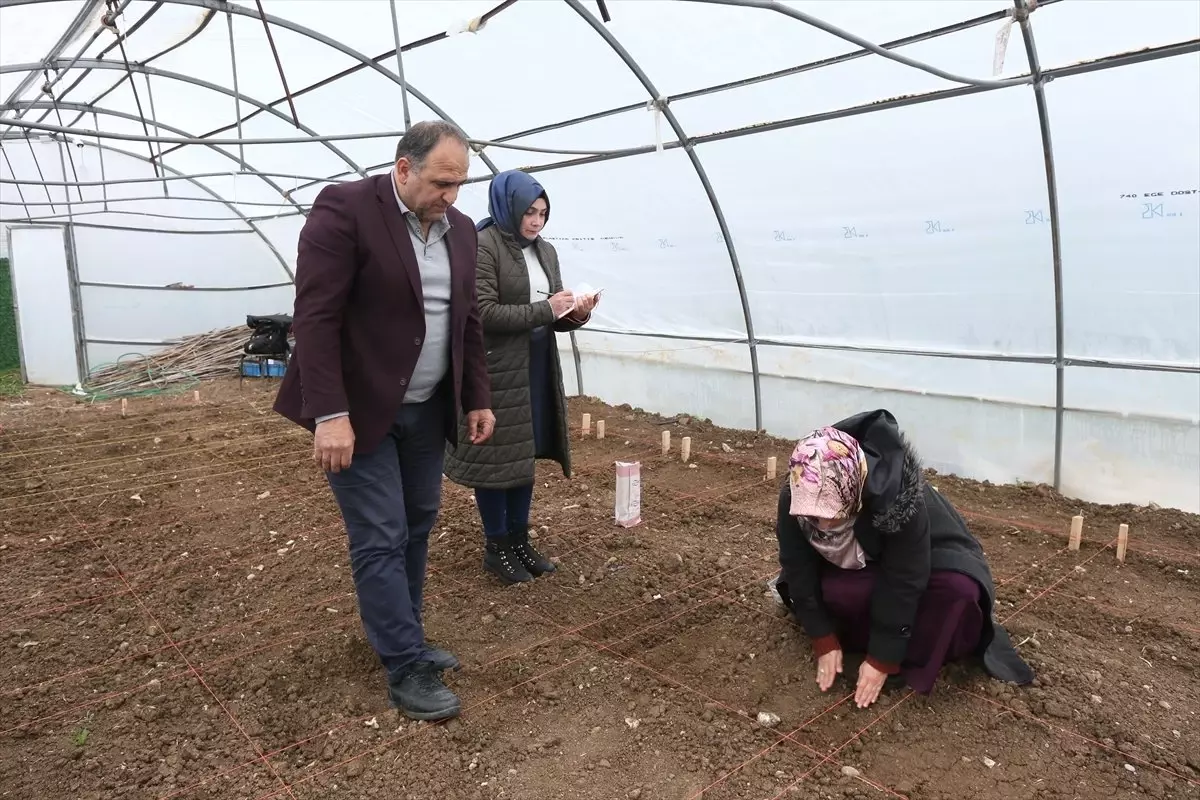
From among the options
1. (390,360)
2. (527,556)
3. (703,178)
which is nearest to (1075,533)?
(527,556)

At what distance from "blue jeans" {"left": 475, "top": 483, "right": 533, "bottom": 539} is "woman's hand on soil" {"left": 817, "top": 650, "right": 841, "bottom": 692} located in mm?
1127

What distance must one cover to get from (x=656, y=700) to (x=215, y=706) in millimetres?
1185

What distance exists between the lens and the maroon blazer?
5.71 ft

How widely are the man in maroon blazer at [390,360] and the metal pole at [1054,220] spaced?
2.29 meters

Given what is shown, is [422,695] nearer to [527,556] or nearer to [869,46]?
[527,556]

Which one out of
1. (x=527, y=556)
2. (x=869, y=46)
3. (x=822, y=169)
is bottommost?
(x=527, y=556)

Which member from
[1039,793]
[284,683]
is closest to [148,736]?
[284,683]

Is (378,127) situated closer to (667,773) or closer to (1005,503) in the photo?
(1005,503)

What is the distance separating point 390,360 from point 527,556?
1312 millimetres

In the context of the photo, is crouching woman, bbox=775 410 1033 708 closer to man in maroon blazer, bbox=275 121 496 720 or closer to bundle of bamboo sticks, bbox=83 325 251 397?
man in maroon blazer, bbox=275 121 496 720

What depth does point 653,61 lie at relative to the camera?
4.27 m

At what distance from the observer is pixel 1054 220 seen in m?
3.57

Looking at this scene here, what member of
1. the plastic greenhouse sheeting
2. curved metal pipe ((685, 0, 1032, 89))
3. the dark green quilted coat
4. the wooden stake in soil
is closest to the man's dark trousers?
the dark green quilted coat

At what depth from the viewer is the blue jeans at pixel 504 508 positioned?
8.98 feet
